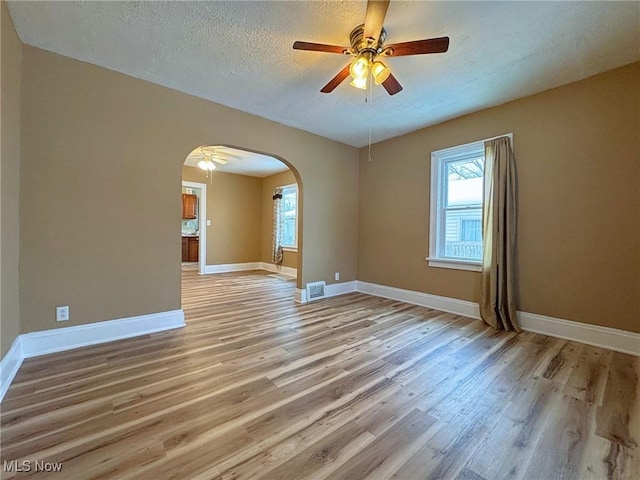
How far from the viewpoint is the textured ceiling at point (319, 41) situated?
1.83m

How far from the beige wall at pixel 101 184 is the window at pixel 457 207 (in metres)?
2.83

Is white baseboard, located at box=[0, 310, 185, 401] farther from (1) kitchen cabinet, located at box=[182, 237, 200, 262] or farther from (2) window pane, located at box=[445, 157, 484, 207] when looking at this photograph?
(1) kitchen cabinet, located at box=[182, 237, 200, 262]

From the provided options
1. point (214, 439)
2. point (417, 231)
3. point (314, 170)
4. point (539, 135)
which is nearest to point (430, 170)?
point (417, 231)

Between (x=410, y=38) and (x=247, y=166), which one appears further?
(x=247, y=166)

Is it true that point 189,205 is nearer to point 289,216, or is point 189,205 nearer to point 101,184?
point 289,216

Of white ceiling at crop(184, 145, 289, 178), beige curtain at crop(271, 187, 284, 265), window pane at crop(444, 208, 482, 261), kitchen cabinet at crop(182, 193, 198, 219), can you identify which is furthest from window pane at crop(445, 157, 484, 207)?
kitchen cabinet at crop(182, 193, 198, 219)

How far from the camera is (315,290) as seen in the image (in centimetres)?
420

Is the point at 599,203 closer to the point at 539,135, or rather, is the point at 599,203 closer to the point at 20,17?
the point at 539,135

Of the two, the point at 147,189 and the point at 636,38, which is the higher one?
the point at 636,38

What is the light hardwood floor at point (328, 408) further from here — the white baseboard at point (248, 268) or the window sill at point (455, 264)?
the white baseboard at point (248, 268)

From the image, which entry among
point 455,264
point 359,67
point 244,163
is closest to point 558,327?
point 455,264

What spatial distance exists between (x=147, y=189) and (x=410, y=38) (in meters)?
2.81

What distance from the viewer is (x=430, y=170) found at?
379 centimetres

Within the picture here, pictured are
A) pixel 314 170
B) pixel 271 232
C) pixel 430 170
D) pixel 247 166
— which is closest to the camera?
pixel 430 170
